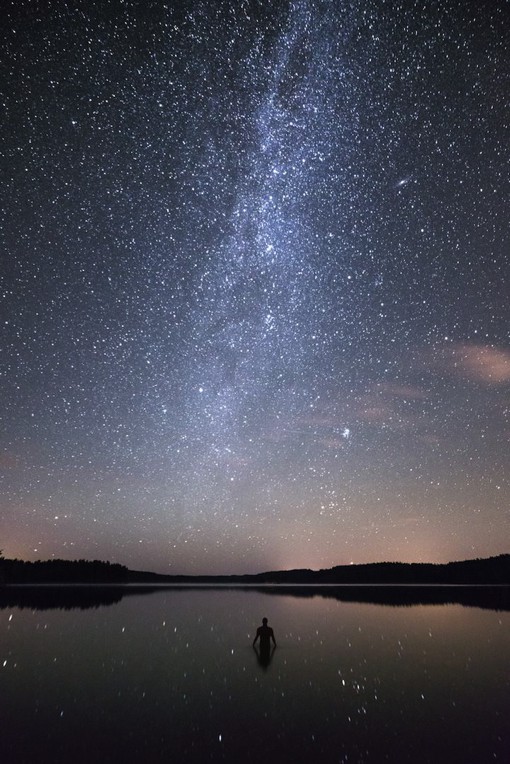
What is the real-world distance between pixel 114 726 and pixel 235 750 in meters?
3.18

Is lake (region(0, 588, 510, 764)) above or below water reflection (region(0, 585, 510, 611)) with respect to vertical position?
below

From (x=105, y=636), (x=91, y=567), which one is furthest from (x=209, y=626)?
(x=91, y=567)

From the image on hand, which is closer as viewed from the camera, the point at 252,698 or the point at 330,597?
the point at 252,698

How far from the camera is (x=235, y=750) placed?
9.36m

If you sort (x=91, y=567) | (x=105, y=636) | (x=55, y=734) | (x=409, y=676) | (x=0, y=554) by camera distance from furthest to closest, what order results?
(x=91, y=567) < (x=0, y=554) < (x=105, y=636) < (x=409, y=676) < (x=55, y=734)

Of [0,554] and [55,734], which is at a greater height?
[0,554]

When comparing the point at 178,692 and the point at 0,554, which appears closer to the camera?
the point at 178,692

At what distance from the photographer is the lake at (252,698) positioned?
9.46 m

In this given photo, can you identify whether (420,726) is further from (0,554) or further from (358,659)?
(0,554)

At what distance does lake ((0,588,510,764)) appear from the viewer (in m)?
9.46

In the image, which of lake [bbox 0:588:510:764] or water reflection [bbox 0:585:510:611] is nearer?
lake [bbox 0:588:510:764]

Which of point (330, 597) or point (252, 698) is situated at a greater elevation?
point (330, 597)

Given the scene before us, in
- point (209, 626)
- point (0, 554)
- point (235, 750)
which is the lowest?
point (235, 750)

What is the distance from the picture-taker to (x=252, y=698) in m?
13.5
